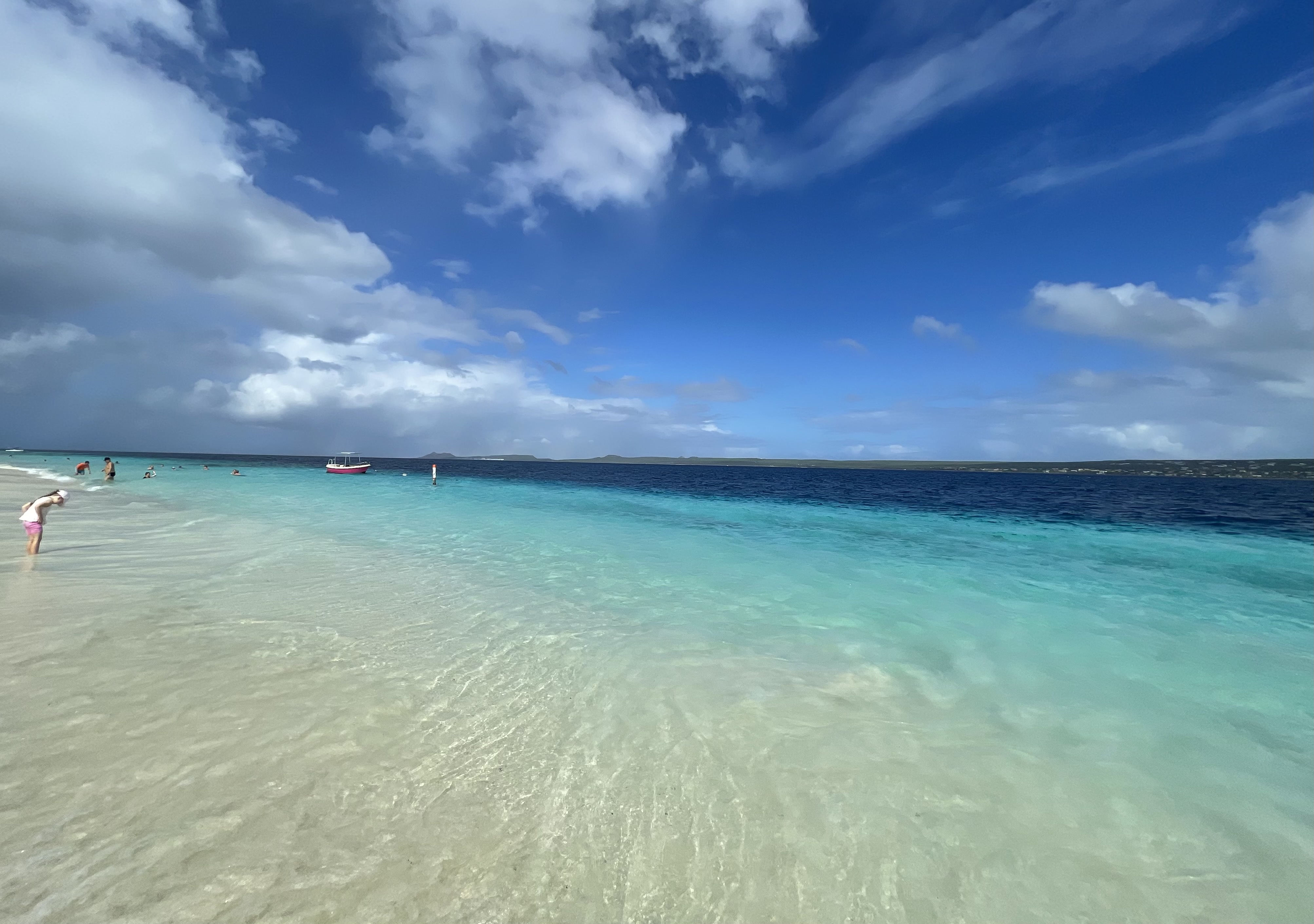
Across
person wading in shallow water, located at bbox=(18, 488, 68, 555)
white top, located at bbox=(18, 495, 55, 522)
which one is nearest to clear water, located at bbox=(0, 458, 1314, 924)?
person wading in shallow water, located at bbox=(18, 488, 68, 555)

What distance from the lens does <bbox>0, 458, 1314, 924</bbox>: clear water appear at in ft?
11.4

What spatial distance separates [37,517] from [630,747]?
51.7ft

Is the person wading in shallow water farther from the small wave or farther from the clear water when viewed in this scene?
the small wave

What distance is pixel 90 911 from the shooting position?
9.53ft

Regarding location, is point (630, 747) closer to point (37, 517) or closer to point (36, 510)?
point (37, 517)

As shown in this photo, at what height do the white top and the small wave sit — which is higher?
the white top

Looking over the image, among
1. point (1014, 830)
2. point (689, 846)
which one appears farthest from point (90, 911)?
point (1014, 830)

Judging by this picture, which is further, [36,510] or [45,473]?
[45,473]

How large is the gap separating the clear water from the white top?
91cm

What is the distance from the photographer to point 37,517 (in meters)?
12.0

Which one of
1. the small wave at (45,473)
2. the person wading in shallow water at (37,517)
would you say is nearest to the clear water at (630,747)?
the person wading in shallow water at (37,517)

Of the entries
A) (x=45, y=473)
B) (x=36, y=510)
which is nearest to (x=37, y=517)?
(x=36, y=510)

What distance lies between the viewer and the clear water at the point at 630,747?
137 inches

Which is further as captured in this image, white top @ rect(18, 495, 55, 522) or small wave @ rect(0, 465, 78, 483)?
small wave @ rect(0, 465, 78, 483)
